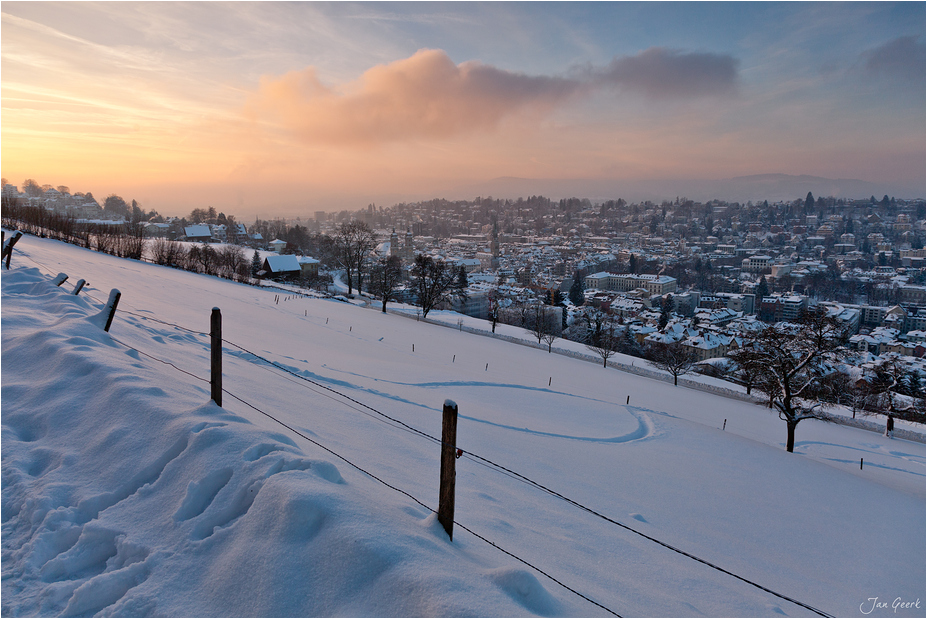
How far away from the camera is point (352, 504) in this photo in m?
3.11

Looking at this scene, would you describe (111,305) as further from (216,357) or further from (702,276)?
(702,276)

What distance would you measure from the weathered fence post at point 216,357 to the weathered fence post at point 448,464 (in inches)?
104

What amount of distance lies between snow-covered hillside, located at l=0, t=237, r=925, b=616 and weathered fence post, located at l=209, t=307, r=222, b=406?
255mm

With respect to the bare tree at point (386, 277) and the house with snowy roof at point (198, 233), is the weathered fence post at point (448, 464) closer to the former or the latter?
the bare tree at point (386, 277)

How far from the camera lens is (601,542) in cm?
485

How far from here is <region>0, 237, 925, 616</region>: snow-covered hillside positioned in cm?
267

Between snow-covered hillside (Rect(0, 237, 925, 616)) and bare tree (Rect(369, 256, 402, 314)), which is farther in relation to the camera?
bare tree (Rect(369, 256, 402, 314))

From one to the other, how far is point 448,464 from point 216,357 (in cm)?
278

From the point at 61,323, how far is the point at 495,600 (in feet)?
23.4

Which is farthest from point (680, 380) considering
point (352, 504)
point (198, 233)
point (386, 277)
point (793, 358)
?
point (198, 233)

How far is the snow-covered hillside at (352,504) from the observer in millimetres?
2666

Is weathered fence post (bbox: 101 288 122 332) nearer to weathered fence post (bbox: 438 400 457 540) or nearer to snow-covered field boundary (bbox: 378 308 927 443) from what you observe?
weathered fence post (bbox: 438 400 457 540)

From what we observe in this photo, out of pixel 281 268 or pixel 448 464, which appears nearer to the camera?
pixel 448 464
